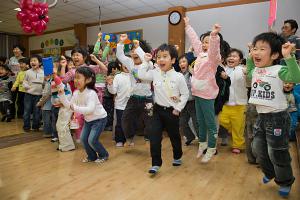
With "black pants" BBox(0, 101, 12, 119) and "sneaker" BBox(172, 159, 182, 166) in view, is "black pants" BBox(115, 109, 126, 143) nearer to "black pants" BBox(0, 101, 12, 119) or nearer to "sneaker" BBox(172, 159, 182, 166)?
"sneaker" BBox(172, 159, 182, 166)

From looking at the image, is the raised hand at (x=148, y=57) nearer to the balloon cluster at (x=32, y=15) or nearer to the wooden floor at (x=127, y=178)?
the wooden floor at (x=127, y=178)

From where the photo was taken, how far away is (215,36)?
2.19 meters

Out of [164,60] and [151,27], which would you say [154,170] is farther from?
[151,27]

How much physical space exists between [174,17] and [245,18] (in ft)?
6.26

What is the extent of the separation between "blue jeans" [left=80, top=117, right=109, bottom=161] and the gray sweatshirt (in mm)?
2211

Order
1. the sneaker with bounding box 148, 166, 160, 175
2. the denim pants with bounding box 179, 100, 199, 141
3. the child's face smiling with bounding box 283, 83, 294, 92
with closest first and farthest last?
the child's face smiling with bounding box 283, 83, 294, 92, the sneaker with bounding box 148, 166, 160, 175, the denim pants with bounding box 179, 100, 199, 141

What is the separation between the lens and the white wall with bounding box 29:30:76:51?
1001 cm

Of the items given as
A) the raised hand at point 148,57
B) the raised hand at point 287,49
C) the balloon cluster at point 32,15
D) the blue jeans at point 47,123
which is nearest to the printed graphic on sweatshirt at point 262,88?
the raised hand at point 287,49

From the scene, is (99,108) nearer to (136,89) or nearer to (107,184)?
(136,89)

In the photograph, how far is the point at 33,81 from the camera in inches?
173

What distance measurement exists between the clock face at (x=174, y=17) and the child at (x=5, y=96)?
439cm

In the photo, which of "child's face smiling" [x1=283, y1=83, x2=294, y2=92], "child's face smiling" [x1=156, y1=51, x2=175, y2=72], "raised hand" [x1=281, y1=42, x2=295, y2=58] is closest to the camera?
"raised hand" [x1=281, y1=42, x2=295, y2=58]

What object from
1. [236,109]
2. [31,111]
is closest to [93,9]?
[31,111]

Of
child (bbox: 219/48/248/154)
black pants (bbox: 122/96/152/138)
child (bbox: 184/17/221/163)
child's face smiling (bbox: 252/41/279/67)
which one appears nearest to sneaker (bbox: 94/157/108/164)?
black pants (bbox: 122/96/152/138)
